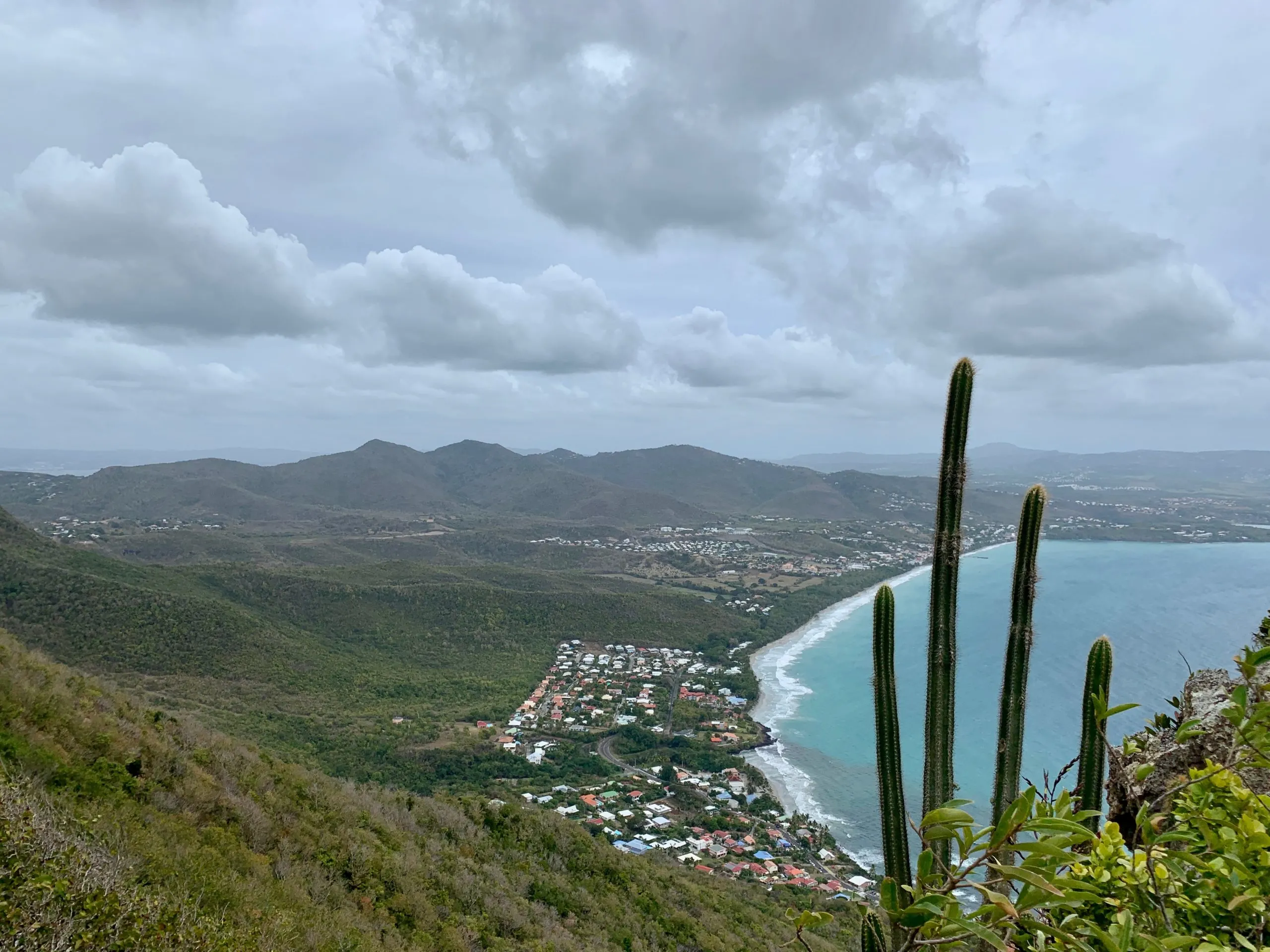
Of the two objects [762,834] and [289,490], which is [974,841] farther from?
[289,490]

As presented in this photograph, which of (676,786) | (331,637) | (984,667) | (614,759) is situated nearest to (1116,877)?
(676,786)

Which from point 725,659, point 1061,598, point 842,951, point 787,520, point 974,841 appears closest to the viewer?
point 974,841

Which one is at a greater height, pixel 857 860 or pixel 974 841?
pixel 974 841

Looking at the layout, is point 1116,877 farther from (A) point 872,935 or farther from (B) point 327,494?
(B) point 327,494

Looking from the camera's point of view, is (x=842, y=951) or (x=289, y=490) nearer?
(x=842, y=951)

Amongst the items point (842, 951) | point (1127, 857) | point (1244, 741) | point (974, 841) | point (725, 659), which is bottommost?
point (725, 659)

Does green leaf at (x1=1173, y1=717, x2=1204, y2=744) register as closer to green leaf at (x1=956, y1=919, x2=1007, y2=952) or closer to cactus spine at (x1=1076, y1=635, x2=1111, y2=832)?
green leaf at (x1=956, y1=919, x2=1007, y2=952)

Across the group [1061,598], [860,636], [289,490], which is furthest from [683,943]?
[289,490]
